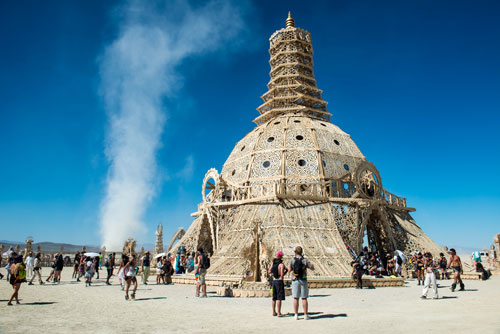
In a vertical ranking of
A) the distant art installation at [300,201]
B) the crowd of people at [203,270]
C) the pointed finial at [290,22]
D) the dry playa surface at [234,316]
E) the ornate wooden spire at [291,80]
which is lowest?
the dry playa surface at [234,316]

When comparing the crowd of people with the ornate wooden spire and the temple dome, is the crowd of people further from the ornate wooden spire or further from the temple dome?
the ornate wooden spire

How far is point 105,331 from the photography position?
700cm

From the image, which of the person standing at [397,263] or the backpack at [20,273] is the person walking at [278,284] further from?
the person standing at [397,263]

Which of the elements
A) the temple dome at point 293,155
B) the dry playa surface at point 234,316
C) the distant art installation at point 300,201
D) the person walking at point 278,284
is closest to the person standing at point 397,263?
the distant art installation at point 300,201

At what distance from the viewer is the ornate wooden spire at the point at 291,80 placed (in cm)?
3628

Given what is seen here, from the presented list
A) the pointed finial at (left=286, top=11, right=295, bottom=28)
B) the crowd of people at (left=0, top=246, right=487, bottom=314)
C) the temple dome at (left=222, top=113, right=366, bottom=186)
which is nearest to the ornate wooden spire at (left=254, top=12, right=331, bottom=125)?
the pointed finial at (left=286, top=11, right=295, bottom=28)

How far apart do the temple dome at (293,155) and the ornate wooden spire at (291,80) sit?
335cm

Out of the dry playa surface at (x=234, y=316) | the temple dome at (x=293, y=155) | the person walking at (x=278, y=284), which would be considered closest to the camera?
the dry playa surface at (x=234, y=316)

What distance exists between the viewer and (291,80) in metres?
37.4

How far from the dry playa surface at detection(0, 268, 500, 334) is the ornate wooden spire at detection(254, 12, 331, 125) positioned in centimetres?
2640

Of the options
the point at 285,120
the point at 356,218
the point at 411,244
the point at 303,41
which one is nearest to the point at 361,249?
the point at 356,218

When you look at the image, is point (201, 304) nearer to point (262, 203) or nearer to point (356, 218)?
point (262, 203)

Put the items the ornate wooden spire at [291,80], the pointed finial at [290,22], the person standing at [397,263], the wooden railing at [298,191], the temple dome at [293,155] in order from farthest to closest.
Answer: the pointed finial at [290,22], the ornate wooden spire at [291,80], the temple dome at [293,155], the wooden railing at [298,191], the person standing at [397,263]

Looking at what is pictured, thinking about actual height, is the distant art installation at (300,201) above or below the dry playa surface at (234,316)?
above
